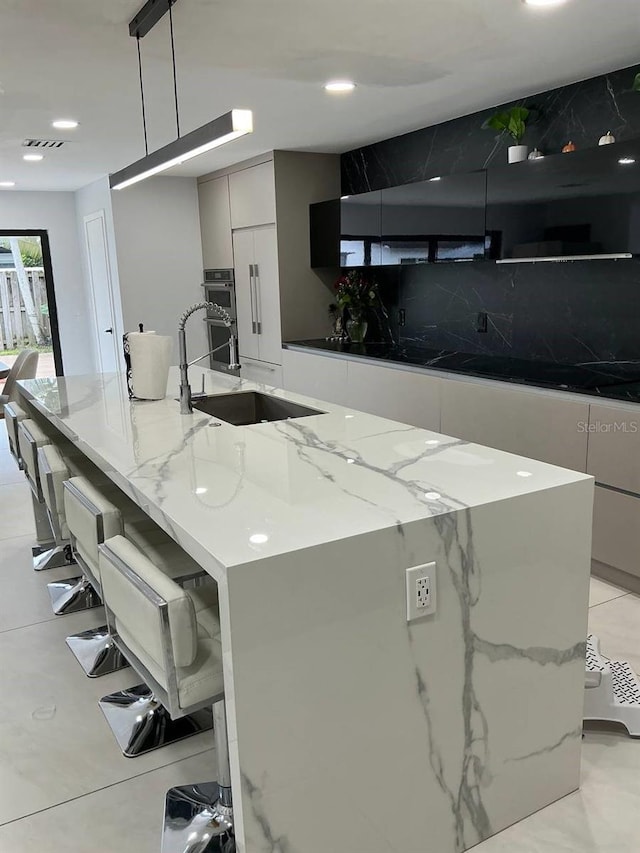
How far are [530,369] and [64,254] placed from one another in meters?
5.73

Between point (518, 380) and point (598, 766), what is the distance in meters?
1.98

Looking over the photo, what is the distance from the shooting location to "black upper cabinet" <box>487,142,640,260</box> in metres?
3.18

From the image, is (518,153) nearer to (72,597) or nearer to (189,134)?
(189,134)

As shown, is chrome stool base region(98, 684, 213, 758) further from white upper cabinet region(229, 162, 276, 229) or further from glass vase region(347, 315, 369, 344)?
white upper cabinet region(229, 162, 276, 229)

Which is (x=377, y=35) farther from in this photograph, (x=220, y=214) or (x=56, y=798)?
(x=220, y=214)

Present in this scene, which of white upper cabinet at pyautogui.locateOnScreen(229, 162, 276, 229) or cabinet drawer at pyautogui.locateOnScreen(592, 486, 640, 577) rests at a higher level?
white upper cabinet at pyautogui.locateOnScreen(229, 162, 276, 229)

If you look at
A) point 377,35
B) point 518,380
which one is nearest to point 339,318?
point 518,380

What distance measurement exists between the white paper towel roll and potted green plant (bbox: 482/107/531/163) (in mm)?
2235

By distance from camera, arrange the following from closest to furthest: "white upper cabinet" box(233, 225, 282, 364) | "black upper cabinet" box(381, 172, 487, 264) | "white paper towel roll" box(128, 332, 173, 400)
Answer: "white paper towel roll" box(128, 332, 173, 400) → "black upper cabinet" box(381, 172, 487, 264) → "white upper cabinet" box(233, 225, 282, 364)

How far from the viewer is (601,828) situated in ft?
6.31

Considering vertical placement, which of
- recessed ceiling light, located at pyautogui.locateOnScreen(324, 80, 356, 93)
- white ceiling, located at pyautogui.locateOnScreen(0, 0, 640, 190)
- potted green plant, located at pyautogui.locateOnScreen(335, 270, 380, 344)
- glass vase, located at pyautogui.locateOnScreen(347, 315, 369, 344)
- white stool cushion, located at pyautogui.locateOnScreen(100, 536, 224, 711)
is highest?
white ceiling, located at pyautogui.locateOnScreen(0, 0, 640, 190)

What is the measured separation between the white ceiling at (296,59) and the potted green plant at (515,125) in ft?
0.38

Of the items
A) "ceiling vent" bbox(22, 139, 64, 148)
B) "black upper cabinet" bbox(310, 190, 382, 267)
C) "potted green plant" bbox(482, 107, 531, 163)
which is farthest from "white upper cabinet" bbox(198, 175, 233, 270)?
"potted green plant" bbox(482, 107, 531, 163)

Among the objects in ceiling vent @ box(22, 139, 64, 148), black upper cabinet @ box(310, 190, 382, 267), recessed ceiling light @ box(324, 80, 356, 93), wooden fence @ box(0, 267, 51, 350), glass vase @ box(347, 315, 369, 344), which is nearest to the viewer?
recessed ceiling light @ box(324, 80, 356, 93)
